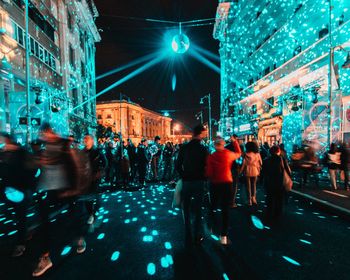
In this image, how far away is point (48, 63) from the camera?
20.0m

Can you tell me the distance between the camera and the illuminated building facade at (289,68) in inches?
500

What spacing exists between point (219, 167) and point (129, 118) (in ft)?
230

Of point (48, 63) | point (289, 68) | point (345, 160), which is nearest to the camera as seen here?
point (345, 160)

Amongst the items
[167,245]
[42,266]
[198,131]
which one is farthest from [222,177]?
[42,266]

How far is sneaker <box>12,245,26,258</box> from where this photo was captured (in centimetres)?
377

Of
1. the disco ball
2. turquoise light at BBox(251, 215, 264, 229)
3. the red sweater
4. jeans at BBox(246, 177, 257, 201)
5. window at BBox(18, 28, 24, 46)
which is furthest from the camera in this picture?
window at BBox(18, 28, 24, 46)

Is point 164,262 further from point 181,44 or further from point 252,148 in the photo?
point 181,44

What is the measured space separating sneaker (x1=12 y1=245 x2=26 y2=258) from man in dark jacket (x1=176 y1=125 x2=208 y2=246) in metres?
2.71

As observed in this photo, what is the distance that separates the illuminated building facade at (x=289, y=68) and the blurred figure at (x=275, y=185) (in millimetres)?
6608

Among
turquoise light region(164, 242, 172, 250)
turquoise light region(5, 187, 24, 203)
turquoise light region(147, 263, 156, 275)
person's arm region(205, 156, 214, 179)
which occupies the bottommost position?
turquoise light region(164, 242, 172, 250)

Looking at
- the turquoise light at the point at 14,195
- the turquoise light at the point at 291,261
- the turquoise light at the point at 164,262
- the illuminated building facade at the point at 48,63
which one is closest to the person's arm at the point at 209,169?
the turquoise light at the point at 164,262

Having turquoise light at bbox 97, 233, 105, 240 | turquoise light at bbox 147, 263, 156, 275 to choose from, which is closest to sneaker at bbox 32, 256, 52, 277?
turquoise light at bbox 97, 233, 105, 240

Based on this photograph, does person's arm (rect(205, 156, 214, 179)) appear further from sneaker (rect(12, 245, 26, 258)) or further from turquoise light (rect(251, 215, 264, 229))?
sneaker (rect(12, 245, 26, 258))

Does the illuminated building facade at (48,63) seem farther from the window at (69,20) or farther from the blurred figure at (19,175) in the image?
the blurred figure at (19,175)
